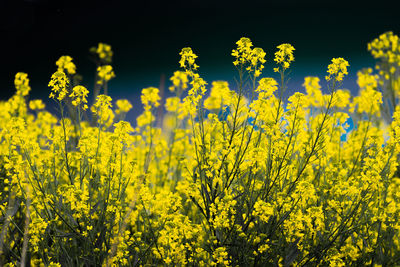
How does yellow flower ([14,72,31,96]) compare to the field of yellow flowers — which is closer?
the field of yellow flowers

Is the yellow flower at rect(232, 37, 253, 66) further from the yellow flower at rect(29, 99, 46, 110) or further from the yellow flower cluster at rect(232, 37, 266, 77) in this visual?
the yellow flower at rect(29, 99, 46, 110)

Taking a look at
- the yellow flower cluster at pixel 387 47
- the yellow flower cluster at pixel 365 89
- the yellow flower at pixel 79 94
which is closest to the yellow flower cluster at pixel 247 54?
the yellow flower at pixel 79 94

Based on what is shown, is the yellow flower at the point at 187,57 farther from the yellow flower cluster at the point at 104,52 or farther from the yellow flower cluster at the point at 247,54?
the yellow flower cluster at the point at 104,52

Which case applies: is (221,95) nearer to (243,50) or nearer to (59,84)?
(243,50)

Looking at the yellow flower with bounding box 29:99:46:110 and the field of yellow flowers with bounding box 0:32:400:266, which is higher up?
the yellow flower with bounding box 29:99:46:110

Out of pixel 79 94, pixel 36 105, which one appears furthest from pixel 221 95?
pixel 36 105

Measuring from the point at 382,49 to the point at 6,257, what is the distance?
8096mm

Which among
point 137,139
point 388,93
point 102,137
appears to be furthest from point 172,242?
point 388,93

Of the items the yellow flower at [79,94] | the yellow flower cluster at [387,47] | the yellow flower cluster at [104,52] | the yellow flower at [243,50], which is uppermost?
the yellow flower cluster at [387,47]

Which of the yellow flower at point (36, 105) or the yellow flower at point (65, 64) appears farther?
the yellow flower at point (36, 105)

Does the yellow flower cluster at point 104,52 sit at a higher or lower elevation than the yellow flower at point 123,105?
higher

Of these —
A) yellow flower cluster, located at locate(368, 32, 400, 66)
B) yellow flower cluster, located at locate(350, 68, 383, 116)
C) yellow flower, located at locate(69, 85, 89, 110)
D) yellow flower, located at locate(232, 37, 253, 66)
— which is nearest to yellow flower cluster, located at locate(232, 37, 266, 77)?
yellow flower, located at locate(232, 37, 253, 66)

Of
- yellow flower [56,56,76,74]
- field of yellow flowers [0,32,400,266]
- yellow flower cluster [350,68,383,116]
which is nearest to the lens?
field of yellow flowers [0,32,400,266]

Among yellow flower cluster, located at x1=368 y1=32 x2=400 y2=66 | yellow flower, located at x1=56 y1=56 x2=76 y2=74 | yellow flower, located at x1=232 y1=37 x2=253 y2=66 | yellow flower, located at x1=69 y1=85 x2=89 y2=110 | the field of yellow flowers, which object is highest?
yellow flower cluster, located at x1=368 y1=32 x2=400 y2=66
